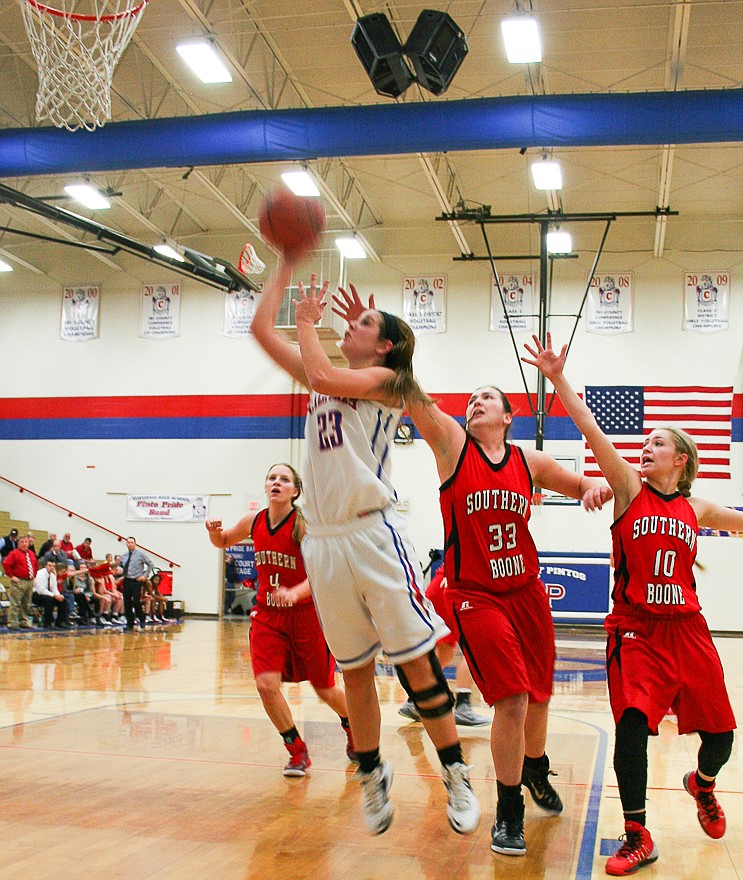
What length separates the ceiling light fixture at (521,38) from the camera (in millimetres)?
10820

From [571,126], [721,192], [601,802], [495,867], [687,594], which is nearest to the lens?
[495,867]

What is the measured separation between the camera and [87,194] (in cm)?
1627

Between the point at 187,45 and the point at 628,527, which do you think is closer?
the point at 628,527

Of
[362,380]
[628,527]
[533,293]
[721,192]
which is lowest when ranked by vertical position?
[628,527]

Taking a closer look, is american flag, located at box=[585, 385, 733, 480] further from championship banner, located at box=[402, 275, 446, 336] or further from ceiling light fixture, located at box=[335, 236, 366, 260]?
ceiling light fixture, located at box=[335, 236, 366, 260]

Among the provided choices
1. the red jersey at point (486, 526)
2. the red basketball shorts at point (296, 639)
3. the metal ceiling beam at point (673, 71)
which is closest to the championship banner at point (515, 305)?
the metal ceiling beam at point (673, 71)

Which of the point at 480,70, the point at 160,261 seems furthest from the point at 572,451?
the point at 160,261

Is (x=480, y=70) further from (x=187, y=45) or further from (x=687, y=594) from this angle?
(x=687, y=594)

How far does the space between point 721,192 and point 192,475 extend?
12.1 m

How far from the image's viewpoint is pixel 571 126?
11930mm

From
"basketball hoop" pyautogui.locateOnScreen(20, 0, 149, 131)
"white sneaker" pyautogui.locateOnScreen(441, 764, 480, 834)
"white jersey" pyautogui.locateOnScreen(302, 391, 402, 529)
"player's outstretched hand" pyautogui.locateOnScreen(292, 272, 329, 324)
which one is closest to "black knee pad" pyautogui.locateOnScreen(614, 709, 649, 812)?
"white sneaker" pyautogui.locateOnScreen(441, 764, 480, 834)

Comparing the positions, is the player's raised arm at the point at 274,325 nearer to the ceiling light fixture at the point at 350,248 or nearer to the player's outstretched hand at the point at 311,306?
the player's outstretched hand at the point at 311,306

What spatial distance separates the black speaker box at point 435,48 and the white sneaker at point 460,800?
801cm

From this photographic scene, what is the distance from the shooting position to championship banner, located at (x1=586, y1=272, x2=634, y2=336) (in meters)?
19.3
